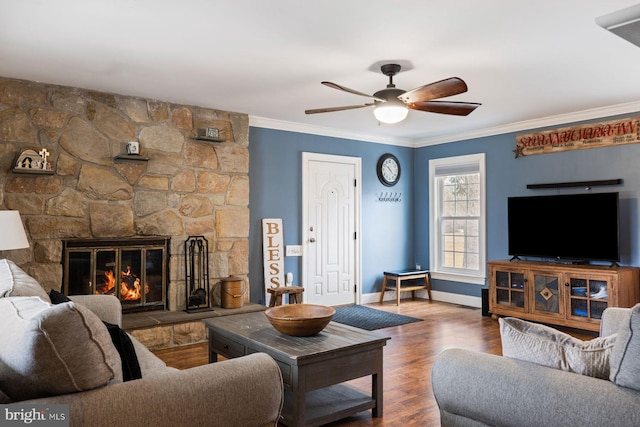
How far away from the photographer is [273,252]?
567 cm

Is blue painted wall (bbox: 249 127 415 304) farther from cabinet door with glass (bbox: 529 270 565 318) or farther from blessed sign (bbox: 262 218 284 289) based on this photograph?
cabinet door with glass (bbox: 529 270 565 318)

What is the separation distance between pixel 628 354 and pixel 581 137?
4.47 m

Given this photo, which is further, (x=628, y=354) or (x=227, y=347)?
(x=227, y=347)

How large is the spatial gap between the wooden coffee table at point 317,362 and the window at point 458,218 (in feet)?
12.9

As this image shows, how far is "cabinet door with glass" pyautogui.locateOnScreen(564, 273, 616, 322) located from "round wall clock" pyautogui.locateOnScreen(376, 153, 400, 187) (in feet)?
9.13

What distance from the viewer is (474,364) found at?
5.89 feet

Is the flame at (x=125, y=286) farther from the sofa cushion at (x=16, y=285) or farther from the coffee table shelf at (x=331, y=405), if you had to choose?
the coffee table shelf at (x=331, y=405)

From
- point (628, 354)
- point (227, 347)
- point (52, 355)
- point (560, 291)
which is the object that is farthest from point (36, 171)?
point (560, 291)

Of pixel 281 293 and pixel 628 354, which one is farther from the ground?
pixel 628 354

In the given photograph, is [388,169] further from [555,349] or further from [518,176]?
[555,349]

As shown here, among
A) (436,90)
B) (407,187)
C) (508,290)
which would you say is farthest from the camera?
(407,187)

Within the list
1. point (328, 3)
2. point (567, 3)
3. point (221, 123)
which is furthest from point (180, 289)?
point (567, 3)

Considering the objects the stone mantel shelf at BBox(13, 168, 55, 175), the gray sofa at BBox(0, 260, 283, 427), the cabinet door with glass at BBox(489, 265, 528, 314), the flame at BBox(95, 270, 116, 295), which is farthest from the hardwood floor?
the stone mantel shelf at BBox(13, 168, 55, 175)

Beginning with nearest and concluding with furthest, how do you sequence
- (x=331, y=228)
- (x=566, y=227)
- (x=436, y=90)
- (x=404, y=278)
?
(x=436, y=90) < (x=566, y=227) < (x=331, y=228) < (x=404, y=278)
